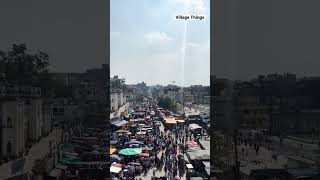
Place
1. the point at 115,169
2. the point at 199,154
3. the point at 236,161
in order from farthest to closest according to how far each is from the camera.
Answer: the point at 199,154
the point at 236,161
the point at 115,169

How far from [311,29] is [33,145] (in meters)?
3.93

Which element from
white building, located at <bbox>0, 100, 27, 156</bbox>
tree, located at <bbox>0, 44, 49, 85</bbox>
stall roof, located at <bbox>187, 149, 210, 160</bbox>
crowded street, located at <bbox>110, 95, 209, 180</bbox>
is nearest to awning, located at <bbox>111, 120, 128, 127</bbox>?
crowded street, located at <bbox>110, 95, 209, 180</bbox>

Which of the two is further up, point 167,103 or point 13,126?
point 167,103

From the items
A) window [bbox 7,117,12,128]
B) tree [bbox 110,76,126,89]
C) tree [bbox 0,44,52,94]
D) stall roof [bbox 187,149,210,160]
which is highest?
tree [bbox 0,44,52,94]

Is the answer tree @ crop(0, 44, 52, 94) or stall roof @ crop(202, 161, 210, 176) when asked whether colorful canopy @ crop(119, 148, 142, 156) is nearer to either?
stall roof @ crop(202, 161, 210, 176)

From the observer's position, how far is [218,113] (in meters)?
7.02

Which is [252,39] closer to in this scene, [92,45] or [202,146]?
[202,146]

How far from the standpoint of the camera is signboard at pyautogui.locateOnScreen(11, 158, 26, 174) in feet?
18.7

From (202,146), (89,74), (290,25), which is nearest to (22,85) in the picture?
(89,74)

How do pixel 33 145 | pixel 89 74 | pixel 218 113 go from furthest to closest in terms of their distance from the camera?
pixel 218 113, pixel 89 74, pixel 33 145

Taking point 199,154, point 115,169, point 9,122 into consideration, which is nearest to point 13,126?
point 9,122

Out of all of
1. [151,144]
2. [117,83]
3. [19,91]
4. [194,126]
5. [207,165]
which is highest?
[117,83]

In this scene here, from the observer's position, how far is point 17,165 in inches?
226

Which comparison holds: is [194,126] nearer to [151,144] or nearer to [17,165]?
[151,144]
